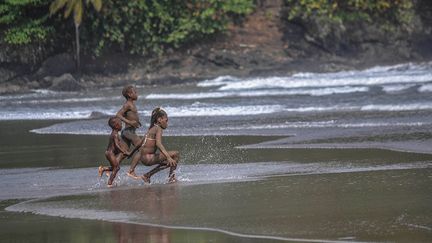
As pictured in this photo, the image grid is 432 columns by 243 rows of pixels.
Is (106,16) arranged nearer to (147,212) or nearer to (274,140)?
(274,140)

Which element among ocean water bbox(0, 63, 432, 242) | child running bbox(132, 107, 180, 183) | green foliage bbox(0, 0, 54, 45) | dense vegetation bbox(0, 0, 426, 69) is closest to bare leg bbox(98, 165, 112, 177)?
ocean water bbox(0, 63, 432, 242)

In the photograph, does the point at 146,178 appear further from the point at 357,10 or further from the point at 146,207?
the point at 357,10

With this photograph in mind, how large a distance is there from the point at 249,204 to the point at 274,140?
20.7 feet

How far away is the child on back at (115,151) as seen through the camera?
12.6m

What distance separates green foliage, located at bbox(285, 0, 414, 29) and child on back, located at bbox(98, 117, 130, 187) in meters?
24.9

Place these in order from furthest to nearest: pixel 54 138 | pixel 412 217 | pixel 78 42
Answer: pixel 78 42
pixel 54 138
pixel 412 217

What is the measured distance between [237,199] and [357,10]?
28.0 metres

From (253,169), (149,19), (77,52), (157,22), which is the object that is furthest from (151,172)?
(157,22)

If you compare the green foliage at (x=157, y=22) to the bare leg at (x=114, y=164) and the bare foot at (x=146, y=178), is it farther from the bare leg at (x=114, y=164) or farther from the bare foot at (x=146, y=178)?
the bare foot at (x=146, y=178)

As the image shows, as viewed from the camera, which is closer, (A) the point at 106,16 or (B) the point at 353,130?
(B) the point at 353,130

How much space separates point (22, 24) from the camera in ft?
116

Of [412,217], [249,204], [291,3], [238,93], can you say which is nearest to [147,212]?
[249,204]

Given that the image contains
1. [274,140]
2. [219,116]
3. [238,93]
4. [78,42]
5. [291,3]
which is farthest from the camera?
[291,3]

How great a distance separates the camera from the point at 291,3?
124ft
